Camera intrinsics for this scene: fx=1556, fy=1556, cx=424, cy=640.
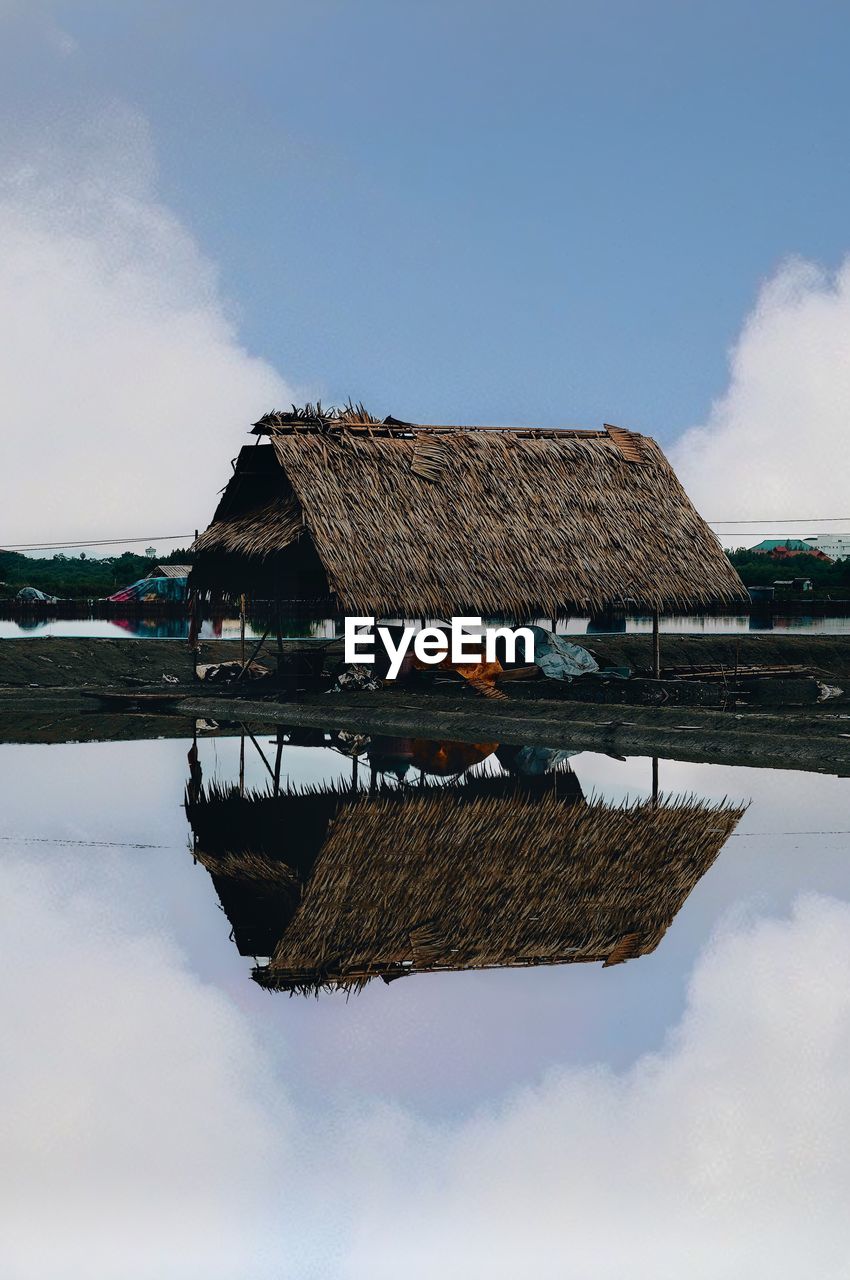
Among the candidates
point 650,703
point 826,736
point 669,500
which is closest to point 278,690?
point 650,703

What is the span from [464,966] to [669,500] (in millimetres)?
21028

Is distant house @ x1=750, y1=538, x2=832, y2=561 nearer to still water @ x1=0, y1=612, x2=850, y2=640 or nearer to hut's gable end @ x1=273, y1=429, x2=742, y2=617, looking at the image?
still water @ x1=0, y1=612, x2=850, y2=640

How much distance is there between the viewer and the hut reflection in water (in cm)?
737

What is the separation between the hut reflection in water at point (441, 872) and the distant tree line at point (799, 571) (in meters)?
51.5

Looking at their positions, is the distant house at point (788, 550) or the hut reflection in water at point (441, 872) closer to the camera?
the hut reflection in water at point (441, 872)

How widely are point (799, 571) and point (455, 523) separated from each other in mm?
51111

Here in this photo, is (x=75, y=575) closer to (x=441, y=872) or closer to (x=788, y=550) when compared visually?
(x=788, y=550)

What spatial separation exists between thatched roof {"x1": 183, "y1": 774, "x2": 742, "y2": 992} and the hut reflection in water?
13mm

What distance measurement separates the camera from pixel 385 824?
37.2 ft

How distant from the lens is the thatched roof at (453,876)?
7.35 metres

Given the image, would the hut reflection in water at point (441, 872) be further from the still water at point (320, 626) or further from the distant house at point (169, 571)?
the distant house at point (169, 571)

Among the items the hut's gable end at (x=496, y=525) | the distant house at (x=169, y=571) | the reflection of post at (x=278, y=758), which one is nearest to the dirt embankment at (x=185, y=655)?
the hut's gable end at (x=496, y=525)

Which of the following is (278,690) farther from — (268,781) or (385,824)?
(385,824)

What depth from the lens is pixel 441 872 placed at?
9.16 metres
